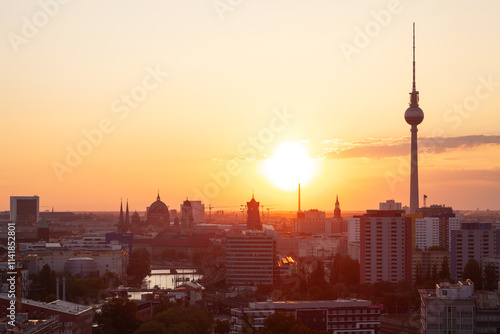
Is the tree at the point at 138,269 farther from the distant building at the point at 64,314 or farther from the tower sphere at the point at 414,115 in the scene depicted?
the tower sphere at the point at 414,115

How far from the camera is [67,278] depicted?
51219 millimetres

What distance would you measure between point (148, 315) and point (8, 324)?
14.4 m

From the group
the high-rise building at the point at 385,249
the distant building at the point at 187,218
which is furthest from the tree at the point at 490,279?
the distant building at the point at 187,218

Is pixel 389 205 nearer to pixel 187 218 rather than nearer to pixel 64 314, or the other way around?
pixel 187 218

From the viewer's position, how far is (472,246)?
61438 millimetres

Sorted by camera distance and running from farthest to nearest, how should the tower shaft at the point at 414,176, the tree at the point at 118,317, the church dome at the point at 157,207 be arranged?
the church dome at the point at 157,207 → the tower shaft at the point at 414,176 → the tree at the point at 118,317

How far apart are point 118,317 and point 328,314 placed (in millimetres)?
9011

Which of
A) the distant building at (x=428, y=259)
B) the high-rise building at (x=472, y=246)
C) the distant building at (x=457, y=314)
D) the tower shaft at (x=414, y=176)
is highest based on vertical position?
the tower shaft at (x=414, y=176)

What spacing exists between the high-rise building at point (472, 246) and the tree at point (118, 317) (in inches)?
1249

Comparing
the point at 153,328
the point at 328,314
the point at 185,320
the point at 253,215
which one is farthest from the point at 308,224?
the point at 153,328

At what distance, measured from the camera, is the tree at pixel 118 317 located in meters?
35.0

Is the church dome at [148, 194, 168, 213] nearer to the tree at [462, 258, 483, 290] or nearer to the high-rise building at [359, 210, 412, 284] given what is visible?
the high-rise building at [359, 210, 412, 284]

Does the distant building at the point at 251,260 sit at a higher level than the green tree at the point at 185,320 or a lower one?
higher

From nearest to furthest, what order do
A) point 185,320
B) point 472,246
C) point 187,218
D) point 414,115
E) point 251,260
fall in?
point 185,320 → point 251,260 → point 472,246 → point 414,115 → point 187,218
